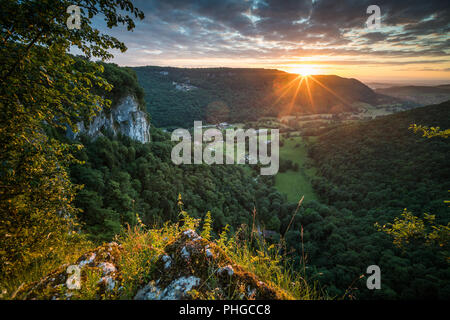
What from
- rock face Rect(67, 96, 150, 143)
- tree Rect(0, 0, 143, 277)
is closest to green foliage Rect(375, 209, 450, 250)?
tree Rect(0, 0, 143, 277)

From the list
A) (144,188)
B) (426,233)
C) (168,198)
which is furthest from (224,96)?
(426,233)

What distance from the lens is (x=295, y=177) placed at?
7969 centimetres

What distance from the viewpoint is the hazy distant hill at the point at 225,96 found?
127 meters

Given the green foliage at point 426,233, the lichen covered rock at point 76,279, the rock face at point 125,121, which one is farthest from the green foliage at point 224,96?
the lichen covered rock at point 76,279

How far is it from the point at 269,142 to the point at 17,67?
9396 centimetres

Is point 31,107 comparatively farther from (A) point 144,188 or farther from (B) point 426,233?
(A) point 144,188

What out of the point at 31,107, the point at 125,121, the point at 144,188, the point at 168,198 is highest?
the point at 125,121

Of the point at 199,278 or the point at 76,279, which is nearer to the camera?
the point at 76,279

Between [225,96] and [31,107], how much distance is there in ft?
577

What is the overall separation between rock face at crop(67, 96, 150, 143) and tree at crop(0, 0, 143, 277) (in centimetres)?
2917

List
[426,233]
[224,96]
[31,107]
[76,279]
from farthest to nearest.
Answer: [224,96] → [426,233] → [31,107] → [76,279]

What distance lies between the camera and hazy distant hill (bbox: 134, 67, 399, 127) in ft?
417

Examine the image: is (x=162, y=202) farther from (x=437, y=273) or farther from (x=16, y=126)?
(x=437, y=273)

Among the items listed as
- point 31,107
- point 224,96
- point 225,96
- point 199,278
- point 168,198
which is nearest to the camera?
point 199,278
